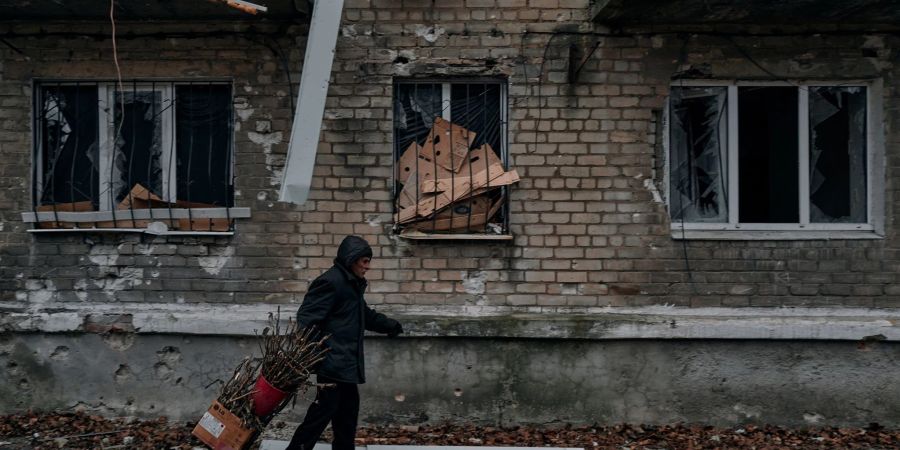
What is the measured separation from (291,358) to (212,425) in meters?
0.56

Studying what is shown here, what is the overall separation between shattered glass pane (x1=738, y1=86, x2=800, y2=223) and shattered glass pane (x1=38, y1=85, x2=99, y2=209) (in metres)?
4.91

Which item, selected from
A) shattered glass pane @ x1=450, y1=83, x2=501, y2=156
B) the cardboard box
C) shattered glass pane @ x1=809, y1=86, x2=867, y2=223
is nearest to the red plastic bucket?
the cardboard box

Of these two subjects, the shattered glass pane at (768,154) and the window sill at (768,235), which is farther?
the shattered glass pane at (768,154)

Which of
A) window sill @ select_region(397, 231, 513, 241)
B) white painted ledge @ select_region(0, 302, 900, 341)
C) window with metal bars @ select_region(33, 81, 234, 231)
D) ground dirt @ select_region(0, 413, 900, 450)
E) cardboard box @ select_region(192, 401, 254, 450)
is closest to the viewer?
cardboard box @ select_region(192, 401, 254, 450)

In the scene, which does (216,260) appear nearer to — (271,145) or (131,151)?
(271,145)

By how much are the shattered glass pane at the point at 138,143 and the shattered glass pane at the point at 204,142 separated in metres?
0.16

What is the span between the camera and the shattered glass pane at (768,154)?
642 centimetres

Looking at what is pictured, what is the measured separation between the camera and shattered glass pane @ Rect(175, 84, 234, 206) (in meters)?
6.41

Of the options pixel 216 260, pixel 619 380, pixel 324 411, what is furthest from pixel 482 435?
pixel 216 260

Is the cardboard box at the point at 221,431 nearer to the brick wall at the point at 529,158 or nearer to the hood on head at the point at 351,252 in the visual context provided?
the hood on head at the point at 351,252

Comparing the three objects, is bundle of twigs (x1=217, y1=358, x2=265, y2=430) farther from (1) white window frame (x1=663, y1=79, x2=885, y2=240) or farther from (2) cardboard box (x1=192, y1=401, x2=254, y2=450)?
(1) white window frame (x1=663, y1=79, x2=885, y2=240)

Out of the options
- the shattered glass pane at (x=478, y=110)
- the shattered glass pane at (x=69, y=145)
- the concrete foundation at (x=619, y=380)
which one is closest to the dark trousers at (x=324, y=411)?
the concrete foundation at (x=619, y=380)

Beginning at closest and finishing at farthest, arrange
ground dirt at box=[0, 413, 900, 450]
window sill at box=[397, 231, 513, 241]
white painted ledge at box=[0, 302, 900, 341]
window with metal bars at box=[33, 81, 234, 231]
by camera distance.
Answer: ground dirt at box=[0, 413, 900, 450] < white painted ledge at box=[0, 302, 900, 341] < window sill at box=[397, 231, 513, 241] < window with metal bars at box=[33, 81, 234, 231]

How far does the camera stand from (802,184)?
6395mm
